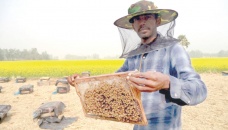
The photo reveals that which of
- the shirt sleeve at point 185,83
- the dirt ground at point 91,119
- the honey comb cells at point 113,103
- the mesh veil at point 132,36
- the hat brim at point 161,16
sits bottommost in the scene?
the dirt ground at point 91,119

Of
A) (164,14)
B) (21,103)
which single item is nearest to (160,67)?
(164,14)

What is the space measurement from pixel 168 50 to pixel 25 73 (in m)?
21.1

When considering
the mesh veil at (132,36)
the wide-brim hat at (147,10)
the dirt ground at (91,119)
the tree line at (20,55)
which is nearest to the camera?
the wide-brim hat at (147,10)

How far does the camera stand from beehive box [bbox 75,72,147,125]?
67.4 inches

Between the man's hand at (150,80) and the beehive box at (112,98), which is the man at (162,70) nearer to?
the man's hand at (150,80)

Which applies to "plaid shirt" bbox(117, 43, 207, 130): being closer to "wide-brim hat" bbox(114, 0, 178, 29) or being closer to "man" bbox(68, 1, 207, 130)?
"man" bbox(68, 1, 207, 130)

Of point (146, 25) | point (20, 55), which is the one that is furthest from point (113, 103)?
point (20, 55)

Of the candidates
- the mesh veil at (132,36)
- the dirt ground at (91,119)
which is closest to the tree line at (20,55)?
the dirt ground at (91,119)

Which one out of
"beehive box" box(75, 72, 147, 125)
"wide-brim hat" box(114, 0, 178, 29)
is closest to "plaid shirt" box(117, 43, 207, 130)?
"beehive box" box(75, 72, 147, 125)

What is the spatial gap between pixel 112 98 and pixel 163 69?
558 millimetres

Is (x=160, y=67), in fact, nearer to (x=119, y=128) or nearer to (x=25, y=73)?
(x=119, y=128)

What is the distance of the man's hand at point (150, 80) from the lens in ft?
4.25

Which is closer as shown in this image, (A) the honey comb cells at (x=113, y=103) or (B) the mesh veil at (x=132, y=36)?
(A) the honey comb cells at (x=113, y=103)

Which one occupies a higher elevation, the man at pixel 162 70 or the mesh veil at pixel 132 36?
the mesh veil at pixel 132 36
